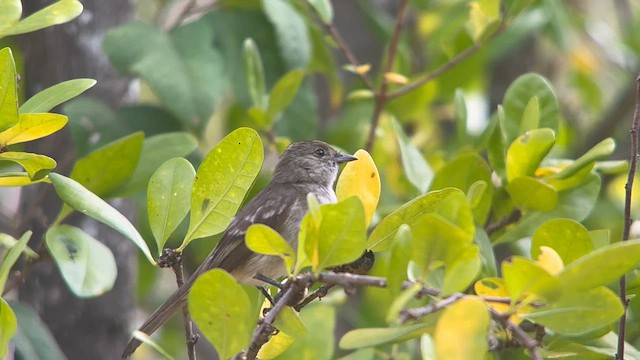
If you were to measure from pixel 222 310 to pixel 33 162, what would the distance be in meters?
0.80

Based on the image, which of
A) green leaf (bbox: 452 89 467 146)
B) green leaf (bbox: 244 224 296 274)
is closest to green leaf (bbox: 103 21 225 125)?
green leaf (bbox: 452 89 467 146)

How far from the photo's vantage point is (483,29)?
14.4 feet

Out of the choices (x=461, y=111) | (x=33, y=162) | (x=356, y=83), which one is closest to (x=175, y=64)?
(x=461, y=111)

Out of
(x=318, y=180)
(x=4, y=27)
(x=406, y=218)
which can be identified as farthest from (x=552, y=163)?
(x=4, y=27)

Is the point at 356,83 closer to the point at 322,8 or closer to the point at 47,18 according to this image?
the point at 322,8

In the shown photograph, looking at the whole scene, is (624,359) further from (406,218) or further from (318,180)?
(318,180)

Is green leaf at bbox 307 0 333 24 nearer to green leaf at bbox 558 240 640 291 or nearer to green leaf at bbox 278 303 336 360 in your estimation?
green leaf at bbox 278 303 336 360

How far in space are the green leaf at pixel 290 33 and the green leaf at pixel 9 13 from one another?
178 cm

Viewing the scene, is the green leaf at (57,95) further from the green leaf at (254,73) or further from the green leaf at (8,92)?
the green leaf at (254,73)

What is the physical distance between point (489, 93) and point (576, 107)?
0.77m

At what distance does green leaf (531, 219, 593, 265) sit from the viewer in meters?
2.81

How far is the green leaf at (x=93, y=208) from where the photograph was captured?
8.58ft

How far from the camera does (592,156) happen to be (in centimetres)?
314

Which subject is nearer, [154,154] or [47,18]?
[47,18]
